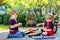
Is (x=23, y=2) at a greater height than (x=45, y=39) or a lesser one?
greater

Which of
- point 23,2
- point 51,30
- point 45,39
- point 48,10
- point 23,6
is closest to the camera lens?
point 45,39

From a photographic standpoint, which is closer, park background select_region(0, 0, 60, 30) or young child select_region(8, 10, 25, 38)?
young child select_region(8, 10, 25, 38)

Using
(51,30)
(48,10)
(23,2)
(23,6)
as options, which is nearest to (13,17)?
(51,30)

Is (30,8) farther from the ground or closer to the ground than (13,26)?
farther from the ground

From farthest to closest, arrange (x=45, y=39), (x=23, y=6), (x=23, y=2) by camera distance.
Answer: (x=23, y=6) → (x=23, y=2) → (x=45, y=39)

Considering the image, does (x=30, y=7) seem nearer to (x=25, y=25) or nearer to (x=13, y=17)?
(x=25, y=25)

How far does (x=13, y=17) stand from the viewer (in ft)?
23.4

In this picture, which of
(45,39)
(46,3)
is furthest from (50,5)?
(45,39)

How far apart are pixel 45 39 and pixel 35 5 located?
28.3 ft

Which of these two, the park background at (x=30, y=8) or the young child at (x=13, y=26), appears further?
the park background at (x=30, y=8)

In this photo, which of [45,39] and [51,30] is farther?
[51,30]

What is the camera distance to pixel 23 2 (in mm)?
13742

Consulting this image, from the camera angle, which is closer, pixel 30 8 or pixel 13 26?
pixel 13 26

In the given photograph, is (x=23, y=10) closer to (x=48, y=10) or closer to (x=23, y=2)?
(x=23, y=2)
